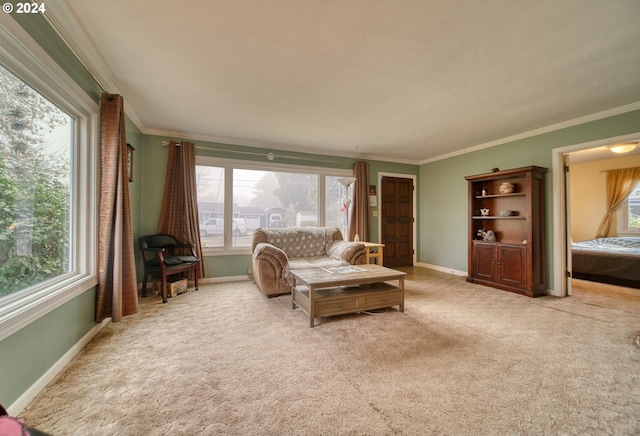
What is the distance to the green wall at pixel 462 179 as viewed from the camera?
3.41 metres

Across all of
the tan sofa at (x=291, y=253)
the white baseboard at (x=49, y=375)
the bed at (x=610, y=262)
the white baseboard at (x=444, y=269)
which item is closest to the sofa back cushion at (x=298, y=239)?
the tan sofa at (x=291, y=253)

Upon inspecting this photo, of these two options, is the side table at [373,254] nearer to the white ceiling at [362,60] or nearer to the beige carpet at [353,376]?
the beige carpet at [353,376]

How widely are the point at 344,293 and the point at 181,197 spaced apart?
2.98 m

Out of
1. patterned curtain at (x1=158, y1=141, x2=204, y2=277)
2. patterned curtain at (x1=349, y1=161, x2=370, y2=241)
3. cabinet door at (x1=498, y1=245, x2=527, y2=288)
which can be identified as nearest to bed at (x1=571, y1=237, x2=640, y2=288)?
cabinet door at (x1=498, y1=245, x2=527, y2=288)

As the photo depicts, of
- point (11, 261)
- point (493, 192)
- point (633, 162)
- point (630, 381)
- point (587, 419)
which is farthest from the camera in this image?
point (633, 162)

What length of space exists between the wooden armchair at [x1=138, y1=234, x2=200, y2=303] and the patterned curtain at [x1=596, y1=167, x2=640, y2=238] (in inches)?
330

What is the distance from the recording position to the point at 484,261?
4.31m

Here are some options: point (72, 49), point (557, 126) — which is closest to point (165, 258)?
point (72, 49)

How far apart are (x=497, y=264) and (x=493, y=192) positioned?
1.27 m

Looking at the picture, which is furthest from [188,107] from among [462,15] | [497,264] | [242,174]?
[497,264]

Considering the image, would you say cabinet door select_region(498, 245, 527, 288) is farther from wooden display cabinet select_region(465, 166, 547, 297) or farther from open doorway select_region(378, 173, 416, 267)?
open doorway select_region(378, 173, 416, 267)

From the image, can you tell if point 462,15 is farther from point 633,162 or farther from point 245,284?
point 633,162

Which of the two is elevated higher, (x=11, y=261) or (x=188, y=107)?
(x=188, y=107)

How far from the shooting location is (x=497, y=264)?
411 cm
